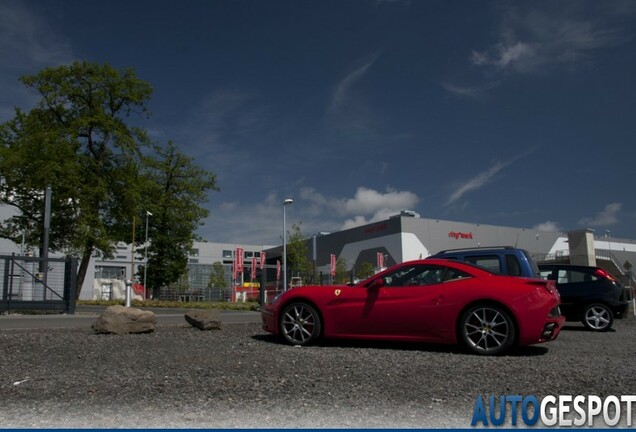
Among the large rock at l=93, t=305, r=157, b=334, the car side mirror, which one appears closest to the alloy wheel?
the car side mirror

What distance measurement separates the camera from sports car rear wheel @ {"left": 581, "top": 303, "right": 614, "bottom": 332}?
40.3 feet

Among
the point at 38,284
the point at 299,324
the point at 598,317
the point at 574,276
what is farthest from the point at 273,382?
the point at 38,284

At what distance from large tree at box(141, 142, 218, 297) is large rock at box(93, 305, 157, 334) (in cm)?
3186

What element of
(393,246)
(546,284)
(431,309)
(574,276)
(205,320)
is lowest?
(205,320)

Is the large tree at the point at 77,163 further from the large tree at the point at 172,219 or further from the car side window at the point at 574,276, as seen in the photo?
the car side window at the point at 574,276

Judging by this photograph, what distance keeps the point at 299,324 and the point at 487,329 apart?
269 centimetres

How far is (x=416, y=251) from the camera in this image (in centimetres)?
6838

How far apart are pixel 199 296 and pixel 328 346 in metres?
46.6

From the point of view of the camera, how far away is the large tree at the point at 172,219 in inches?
1626

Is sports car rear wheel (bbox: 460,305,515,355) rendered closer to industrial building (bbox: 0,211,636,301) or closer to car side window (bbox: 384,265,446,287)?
car side window (bbox: 384,265,446,287)

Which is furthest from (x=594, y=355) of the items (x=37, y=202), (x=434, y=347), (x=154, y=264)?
(x=154, y=264)

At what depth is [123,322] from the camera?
9.66 meters

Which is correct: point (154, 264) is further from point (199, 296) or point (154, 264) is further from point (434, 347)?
point (434, 347)

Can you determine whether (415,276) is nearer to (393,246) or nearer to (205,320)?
(205,320)
